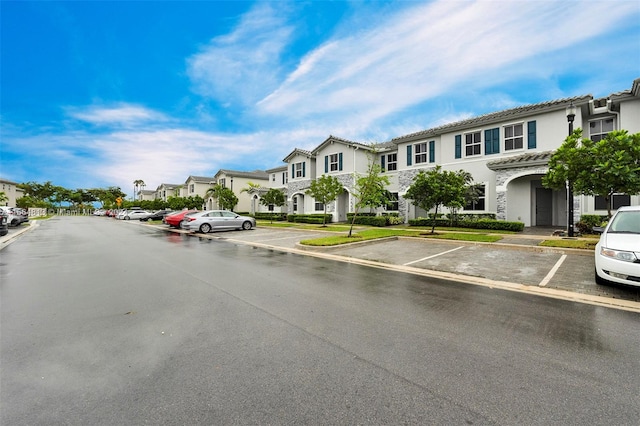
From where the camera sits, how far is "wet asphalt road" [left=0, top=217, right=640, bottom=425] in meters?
2.61

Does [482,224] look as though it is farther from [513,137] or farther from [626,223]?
[626,223]

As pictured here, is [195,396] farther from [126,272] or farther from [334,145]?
[334,145]

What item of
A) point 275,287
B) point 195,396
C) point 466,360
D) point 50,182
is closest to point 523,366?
point 466,360

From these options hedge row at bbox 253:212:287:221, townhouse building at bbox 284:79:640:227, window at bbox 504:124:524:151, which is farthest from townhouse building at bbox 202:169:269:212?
window at bbox 504:124:524:151

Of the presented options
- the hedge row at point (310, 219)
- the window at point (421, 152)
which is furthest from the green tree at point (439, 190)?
the hedge row at point (310, 219)

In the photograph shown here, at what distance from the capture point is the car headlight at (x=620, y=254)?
5611mm

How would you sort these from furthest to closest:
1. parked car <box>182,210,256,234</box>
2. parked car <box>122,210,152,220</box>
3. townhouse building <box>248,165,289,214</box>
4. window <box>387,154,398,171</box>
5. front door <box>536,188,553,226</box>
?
parked car <box>122,210,152,220</box>, townhouse building <box>248,165,289,214</box>, window <box>387,154,398,171</box>, parked car <box>182,210,256,234</box>, front door <box>536,188,553,226</box>

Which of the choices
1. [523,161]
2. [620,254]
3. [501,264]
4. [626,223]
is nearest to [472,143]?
[523,161]

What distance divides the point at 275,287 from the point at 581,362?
5.14 meters

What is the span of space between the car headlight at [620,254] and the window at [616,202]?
1310cm

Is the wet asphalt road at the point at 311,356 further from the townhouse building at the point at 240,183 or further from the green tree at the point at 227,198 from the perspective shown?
the townhouse building at the point at 240,183

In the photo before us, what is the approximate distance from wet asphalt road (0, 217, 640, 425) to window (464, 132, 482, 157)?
17.2m

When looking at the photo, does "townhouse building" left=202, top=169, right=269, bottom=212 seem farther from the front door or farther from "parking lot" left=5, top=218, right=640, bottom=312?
the front door

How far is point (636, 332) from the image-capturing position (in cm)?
423
